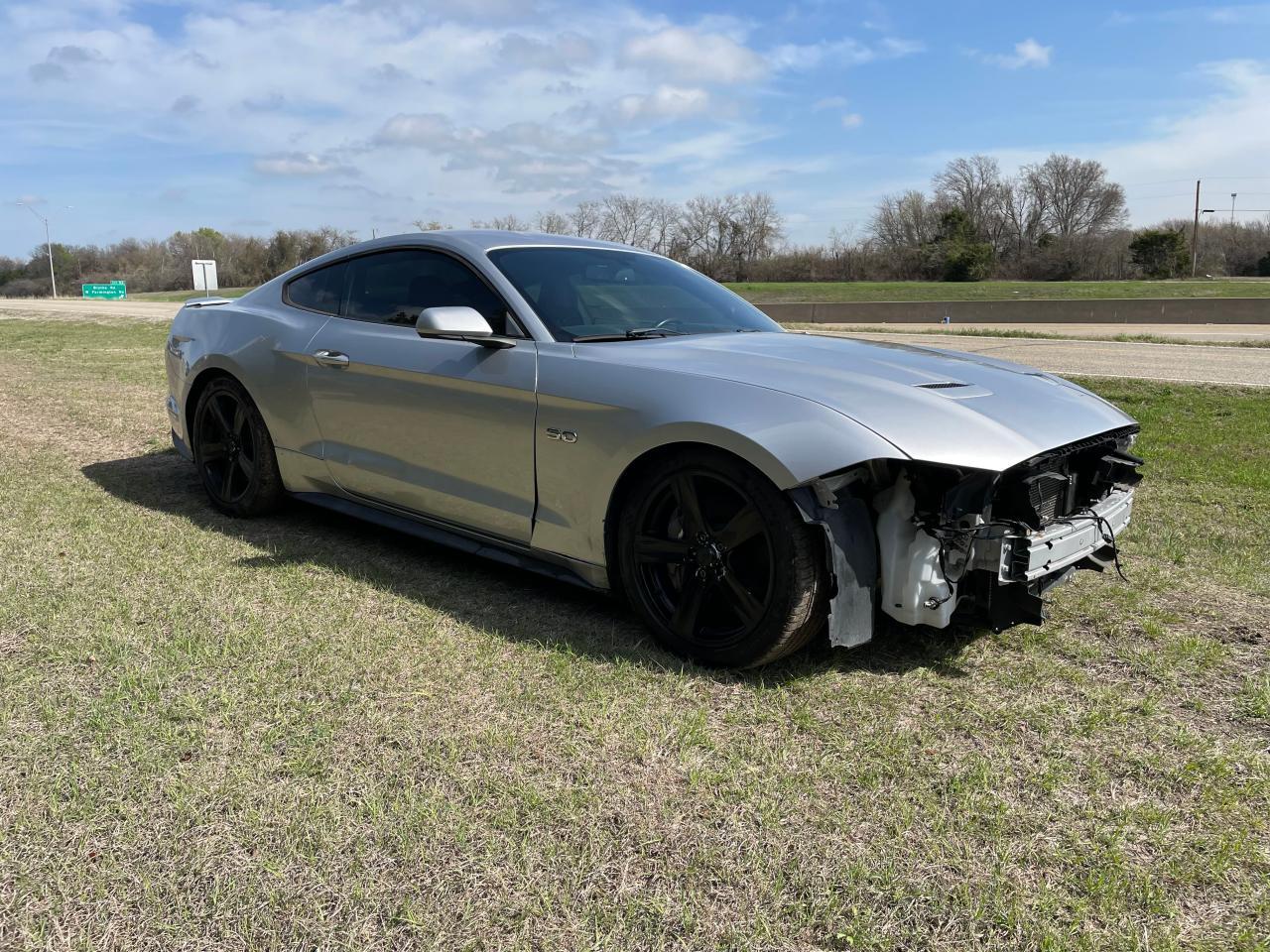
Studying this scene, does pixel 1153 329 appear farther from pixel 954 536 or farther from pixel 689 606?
pixel 689 606

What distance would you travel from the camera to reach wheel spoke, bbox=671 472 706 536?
3.15 metres

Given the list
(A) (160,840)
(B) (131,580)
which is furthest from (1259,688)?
(B) (131,580)

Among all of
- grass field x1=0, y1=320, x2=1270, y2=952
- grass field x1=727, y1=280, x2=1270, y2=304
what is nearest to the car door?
grass field x1=0, y1=320, x2=1270, y2=952

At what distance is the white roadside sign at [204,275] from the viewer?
61.8 metres

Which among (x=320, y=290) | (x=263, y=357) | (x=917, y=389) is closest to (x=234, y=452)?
(x=263, y=357)

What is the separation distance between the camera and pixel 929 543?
291 centimetres

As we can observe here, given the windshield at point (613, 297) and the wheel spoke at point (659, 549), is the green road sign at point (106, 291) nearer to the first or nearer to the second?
the windshield at point (613, 297)

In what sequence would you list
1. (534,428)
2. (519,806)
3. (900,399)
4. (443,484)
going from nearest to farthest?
(519,806) → (900,399) → (534,428) → (443,484)

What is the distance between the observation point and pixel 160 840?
2227 mm

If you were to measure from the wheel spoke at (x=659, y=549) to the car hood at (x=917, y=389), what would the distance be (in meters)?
0.59

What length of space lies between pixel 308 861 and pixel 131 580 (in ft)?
7.76

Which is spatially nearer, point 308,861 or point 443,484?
point 308,861

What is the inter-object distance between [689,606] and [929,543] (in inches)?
32.2

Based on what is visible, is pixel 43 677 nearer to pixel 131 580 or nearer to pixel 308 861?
pixel 131 580
